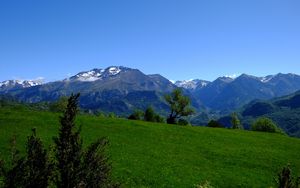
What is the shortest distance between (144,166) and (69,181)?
3894cm

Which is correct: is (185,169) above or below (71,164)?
below

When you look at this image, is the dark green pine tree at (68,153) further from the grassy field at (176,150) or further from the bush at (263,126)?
the bush at (263,126)

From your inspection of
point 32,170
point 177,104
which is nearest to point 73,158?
point 32,170

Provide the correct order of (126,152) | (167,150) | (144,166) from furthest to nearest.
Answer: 1. (167,150)
2. (126,152)
3. (144,166)

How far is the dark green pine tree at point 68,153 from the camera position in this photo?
11.9 meters

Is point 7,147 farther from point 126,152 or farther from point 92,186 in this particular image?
point 92,186

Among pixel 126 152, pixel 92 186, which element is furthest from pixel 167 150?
pixel 92 186

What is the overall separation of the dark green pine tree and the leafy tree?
602mm

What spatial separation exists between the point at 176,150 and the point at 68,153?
4989 cm

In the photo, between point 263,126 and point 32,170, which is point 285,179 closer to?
point 32,170

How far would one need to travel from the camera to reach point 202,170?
52.7 metres

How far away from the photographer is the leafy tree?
12180 mm

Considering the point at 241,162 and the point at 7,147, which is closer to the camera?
the point at 7,147

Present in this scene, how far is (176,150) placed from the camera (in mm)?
61125
